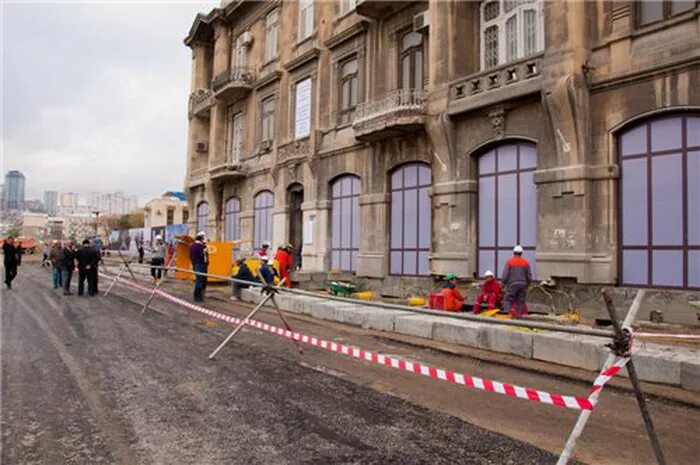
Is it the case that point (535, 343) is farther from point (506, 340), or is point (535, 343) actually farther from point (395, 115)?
point (395, 115)

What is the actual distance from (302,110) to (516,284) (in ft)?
45.5

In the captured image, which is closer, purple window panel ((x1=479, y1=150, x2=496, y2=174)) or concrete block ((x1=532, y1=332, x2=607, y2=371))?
concrete block ((x1=532, y1=332, x2=607, y2=371))

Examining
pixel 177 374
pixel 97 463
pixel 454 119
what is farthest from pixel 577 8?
pixel 97 463

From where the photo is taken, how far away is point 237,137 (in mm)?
27859

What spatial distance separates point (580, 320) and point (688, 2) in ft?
22.3

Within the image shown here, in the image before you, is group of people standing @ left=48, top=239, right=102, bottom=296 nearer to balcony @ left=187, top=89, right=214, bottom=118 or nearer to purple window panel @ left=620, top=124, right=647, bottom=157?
balcony @ left=187, top=89, right=214, bottom=118

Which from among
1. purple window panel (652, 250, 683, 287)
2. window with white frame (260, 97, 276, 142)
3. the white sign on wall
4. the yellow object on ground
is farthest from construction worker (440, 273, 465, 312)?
window with white frame (260, 97, 276, 142)

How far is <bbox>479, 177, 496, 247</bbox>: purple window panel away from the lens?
552 inches

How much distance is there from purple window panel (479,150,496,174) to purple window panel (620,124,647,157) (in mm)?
3391

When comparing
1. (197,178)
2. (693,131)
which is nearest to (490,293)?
(693,131)

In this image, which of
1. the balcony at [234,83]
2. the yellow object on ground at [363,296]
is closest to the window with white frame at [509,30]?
the yellow object on ground at [363,296]

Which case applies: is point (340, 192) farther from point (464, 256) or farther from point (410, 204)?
point (464, 256)

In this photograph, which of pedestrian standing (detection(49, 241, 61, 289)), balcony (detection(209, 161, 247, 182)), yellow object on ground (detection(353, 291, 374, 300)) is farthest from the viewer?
balcony (detection(209, 161, 247, 182))

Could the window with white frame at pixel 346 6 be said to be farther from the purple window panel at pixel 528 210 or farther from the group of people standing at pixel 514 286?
the group of people standing at pixel 514 286
